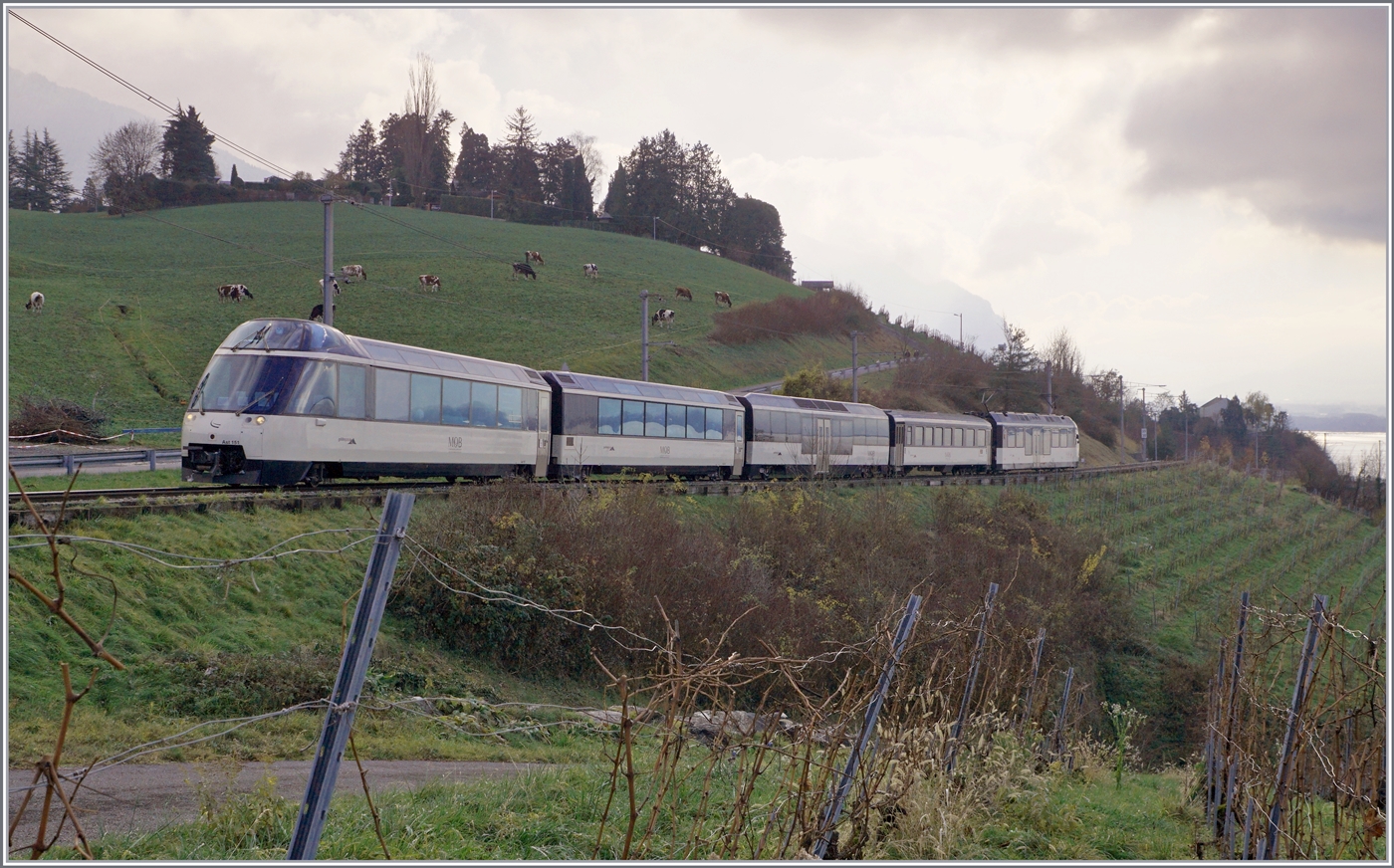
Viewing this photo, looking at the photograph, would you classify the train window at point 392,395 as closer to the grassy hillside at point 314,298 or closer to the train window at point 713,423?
the train window at point 713,423

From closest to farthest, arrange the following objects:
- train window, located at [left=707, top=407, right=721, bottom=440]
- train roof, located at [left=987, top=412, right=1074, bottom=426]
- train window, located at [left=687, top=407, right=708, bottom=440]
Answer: train window, located at [left=687, top=407, right=708, bottom=440] → train window, located at [left=707, top=407, right=721, bottom=440] → train roof, located at [left=987, top=412, right=1074, bottom=426]

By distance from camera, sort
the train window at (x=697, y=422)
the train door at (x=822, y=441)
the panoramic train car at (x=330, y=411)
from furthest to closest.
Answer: the train door at (x=822, y=441)
the train window at (x=697, y=422)
the panoramic train car at (x=330, y=411)

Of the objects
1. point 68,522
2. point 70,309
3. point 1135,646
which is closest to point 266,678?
point 68,522

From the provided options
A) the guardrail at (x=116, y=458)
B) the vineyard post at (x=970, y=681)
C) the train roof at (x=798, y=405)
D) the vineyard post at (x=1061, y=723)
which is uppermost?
the train roof at (x=798, y=405)

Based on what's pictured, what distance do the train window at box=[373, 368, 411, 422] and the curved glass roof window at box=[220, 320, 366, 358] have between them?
1048mm

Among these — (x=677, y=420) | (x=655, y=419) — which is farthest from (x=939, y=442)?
(x=655, y=419)

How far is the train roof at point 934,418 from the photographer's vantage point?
3984 centimetres

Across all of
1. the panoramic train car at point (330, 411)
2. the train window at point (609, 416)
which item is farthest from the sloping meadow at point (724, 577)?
the train window at point (609, 416)

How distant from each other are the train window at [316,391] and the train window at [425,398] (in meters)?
2.10

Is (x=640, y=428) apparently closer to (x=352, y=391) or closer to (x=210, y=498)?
(x=352, y=391)

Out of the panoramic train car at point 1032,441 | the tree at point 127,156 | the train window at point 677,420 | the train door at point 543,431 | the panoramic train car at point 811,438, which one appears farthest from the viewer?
the tree at point 127,156

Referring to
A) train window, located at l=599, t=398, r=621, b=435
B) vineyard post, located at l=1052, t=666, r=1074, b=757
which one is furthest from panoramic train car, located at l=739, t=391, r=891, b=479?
vineyard post, located at l=1052, t=666, r=1074, b=757

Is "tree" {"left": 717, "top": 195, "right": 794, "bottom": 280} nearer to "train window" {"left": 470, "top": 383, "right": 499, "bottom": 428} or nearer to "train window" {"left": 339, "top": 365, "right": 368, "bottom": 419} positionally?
"train window" {"left": 470, "top": 383, "right": 499, "bottom": 428}

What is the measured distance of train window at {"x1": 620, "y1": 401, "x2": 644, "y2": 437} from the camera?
26.4m
